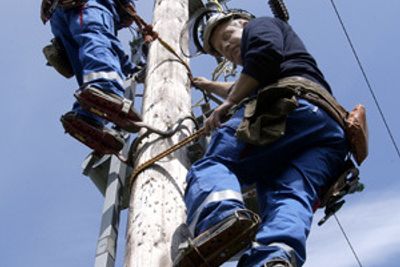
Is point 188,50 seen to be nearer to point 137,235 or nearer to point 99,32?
point 99,32

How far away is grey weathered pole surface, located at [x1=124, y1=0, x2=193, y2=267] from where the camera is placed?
2.75 m

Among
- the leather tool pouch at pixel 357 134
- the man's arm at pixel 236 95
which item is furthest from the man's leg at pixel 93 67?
the leather tool pouch at pixel 357 134

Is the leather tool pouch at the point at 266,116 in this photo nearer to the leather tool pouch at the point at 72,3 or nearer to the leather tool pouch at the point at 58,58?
the leather tool pouch at the point at 72,3

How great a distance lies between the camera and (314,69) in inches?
120

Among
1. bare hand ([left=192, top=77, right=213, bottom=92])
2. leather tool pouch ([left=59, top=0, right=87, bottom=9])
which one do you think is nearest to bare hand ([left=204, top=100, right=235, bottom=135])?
bare hand ([left=192, top=77, right=213, bottom=92])

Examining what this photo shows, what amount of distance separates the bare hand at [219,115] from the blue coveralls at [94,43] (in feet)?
2.93

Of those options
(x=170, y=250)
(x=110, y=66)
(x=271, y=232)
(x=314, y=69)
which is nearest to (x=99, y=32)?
(x=110, y=66)

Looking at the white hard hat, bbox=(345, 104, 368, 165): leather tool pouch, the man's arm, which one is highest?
the white hard hat

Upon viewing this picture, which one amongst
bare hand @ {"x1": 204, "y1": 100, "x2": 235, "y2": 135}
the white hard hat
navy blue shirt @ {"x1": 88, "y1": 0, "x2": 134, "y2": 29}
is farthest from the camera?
navy blue shirt @ {"x1": 88, "y1": 0, "x2": 134, "y2": 29}

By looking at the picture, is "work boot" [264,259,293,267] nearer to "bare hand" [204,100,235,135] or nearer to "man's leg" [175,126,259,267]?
"man's leg" [175,126,259,267]

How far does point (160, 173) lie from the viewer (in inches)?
123

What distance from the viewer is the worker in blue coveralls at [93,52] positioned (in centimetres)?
370

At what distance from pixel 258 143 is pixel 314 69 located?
1.95 feet

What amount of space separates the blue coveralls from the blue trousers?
3.67ft
